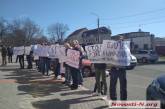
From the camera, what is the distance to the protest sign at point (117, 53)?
35.2 feet

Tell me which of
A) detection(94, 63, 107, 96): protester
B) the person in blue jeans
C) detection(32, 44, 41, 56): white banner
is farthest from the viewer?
detection(32, 44, 41, 56): white banner

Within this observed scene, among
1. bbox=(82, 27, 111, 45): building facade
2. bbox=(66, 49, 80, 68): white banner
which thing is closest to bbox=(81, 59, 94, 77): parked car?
bbox=(66, 49, 80, 68): white banner

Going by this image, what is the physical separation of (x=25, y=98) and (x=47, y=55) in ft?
30.8

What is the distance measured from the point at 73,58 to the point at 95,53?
1.17m

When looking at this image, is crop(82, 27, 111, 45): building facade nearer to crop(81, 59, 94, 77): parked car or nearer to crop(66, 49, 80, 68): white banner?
crop(81, 59, 94, 77): parked car

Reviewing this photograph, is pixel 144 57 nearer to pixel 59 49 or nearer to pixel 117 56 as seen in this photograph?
pixel 59 49

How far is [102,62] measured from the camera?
12625 mm

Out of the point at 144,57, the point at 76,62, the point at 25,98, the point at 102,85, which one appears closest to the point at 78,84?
the point at 76,62

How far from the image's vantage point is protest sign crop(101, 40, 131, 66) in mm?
10734

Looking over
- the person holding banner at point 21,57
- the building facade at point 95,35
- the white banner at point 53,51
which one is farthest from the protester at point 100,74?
the building facade at point 95,35

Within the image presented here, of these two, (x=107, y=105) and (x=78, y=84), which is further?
(x=78, y=84)

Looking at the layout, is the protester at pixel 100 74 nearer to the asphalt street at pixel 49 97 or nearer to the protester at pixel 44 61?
the asphalt street at pixel 49 97

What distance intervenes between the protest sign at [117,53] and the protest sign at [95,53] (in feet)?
2.29

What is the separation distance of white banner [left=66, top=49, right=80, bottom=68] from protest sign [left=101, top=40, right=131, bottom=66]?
239 cm
